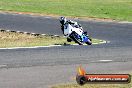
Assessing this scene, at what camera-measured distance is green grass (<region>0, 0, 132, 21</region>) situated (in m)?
41.5

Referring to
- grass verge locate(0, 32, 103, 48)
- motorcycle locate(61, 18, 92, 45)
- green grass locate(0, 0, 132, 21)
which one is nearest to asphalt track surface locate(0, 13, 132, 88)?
motorcycle locate(61, 18, 92, 45)

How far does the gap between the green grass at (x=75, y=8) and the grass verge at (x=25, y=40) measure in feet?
40.5

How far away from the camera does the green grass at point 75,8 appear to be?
4147 cm

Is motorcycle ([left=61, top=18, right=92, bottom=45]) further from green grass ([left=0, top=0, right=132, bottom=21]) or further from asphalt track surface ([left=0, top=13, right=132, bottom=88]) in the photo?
green grass ([left=0, top=0, right=132, bottom=21])

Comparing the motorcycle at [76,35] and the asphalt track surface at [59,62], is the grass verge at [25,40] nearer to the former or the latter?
the motorcycle at [76,35]

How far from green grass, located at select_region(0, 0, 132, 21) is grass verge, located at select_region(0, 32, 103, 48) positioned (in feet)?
40.5

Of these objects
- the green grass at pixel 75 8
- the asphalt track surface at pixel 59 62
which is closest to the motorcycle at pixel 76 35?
the asphalt track surface at pixel 59 62

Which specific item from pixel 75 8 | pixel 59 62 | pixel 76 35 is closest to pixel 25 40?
pixel 76 35

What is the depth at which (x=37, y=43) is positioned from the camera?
25516mm

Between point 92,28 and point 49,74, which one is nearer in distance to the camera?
point 49,74

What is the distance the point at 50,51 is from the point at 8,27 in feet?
33.1

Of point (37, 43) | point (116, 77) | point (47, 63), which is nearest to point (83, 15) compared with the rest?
point (37, 43)

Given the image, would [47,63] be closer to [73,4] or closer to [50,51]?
[50,51]

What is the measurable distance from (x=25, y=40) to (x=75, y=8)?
17.9m
